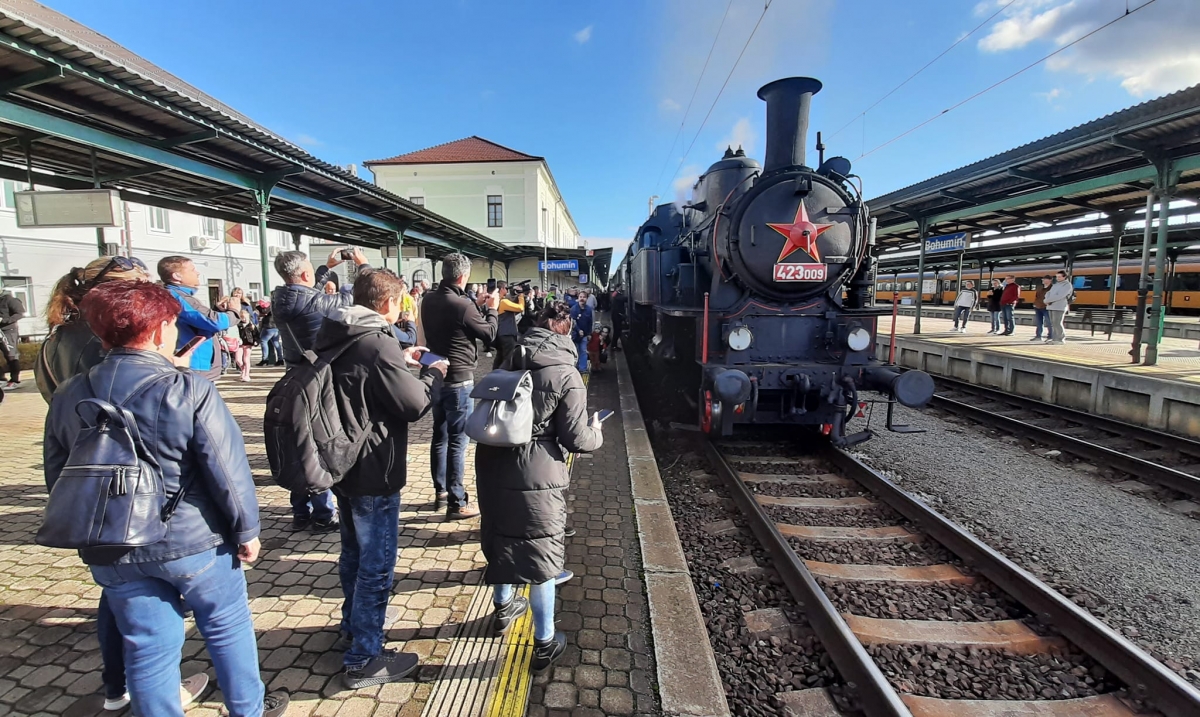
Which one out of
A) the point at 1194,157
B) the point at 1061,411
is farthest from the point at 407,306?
the point at 1194,157

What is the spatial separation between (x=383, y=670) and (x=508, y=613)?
24.0 inches

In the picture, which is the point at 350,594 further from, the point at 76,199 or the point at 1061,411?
the point at 1061,411

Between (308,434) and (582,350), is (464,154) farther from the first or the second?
(308,434)

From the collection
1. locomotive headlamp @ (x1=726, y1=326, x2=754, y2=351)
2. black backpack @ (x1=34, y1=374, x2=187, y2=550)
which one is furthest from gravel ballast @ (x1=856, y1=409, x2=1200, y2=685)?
black backpack @ (x1=34, y1=374, x2=187, y2=550)

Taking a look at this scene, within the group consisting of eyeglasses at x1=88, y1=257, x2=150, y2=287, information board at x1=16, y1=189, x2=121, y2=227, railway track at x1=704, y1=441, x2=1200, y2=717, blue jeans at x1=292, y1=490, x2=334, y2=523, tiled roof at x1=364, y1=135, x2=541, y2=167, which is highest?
tiled roof at x1=364, y1=135, x2=541, y2=167

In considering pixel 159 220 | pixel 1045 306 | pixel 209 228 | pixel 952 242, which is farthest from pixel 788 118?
pixel 209 228

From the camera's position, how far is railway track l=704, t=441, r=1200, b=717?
249 cm

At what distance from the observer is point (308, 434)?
82.8 inches

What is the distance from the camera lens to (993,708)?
2480mm

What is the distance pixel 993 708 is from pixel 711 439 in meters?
3.96

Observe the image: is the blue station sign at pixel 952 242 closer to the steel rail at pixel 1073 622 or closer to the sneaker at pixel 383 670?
the steel rail at pixel 1073 622

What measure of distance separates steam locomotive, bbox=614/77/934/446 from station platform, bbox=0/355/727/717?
2.00m

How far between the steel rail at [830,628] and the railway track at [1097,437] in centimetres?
451

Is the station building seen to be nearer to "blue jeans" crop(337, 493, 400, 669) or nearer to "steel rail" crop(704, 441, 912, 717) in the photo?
"steel rail" crop(704, 441, 912, 717)
